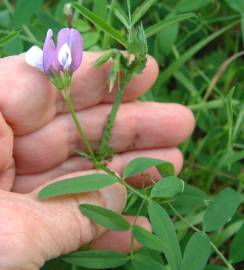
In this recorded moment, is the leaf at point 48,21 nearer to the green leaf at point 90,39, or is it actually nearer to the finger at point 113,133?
the green leaf at point 90,39

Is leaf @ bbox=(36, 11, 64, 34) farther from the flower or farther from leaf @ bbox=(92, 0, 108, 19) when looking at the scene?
the flower

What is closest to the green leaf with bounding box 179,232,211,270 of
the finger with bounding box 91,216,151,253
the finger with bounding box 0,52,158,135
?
the finger with bounding box 91,216,151,253

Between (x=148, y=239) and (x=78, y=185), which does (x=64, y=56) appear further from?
(x=148, y=239)

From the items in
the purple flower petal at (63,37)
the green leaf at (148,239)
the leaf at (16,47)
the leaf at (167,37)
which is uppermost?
the purple flower petal at (63,37)

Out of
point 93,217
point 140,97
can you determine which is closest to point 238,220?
point 140,97

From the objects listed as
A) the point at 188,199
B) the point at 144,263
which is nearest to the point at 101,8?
the point at 188,199

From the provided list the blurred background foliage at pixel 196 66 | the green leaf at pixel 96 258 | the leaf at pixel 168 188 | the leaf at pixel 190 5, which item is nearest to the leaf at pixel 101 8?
the blurred background foliage at pixel 196 66
